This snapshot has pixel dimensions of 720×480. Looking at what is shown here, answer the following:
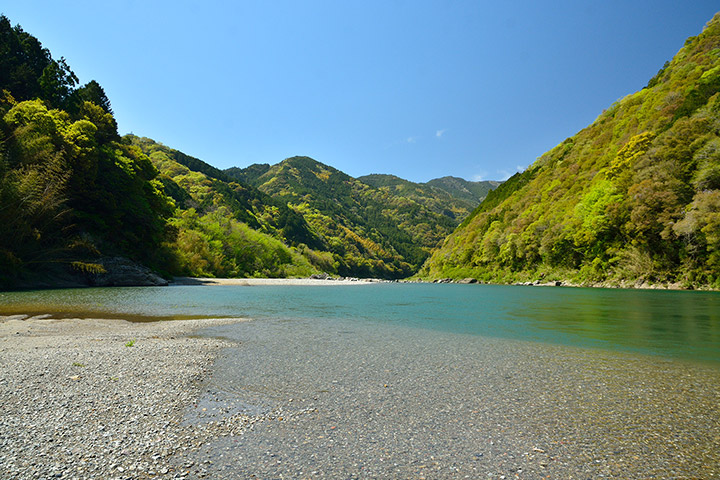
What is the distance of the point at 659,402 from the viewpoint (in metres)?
6.21

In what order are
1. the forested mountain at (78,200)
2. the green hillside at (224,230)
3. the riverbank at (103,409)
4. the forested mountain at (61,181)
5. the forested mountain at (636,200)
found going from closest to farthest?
the riverbank at (103,409)
the forested mountain at (61,181)
the forested mountain at (78,200)
the forested mountain at (636,200)
the green hillside at (224,230)

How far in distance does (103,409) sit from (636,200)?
5470 cm

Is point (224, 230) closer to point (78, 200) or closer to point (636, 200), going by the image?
point (78, 200)

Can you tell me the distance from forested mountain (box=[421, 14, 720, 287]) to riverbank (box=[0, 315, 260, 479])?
44825 millimetres

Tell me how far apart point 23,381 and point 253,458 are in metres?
5.75

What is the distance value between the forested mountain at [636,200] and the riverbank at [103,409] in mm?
44825

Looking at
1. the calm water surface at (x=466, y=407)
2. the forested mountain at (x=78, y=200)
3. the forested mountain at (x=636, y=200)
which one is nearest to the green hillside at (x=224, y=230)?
the forested mountain at (x=78, y=200)

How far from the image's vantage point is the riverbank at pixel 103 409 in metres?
4.03

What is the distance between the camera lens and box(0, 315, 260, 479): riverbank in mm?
4031

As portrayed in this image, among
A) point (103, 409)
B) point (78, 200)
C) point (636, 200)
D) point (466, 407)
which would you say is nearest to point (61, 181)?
point (78, 200)

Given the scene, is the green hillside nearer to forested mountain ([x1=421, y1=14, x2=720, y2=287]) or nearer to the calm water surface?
forested mountain ([x1=421, y1=14, x2=720, y2=287])

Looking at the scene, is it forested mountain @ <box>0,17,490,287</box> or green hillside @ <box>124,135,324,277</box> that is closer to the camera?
forested mountain @ <box>0,17,490,287</box>

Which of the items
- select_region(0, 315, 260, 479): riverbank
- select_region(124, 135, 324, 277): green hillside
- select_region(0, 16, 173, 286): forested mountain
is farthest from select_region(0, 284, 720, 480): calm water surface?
select_region(124, 135, 324, 277): green hillside

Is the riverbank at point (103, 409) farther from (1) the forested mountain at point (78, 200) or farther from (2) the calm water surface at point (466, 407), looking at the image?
(1) the forested mountain at point (78, 200)
